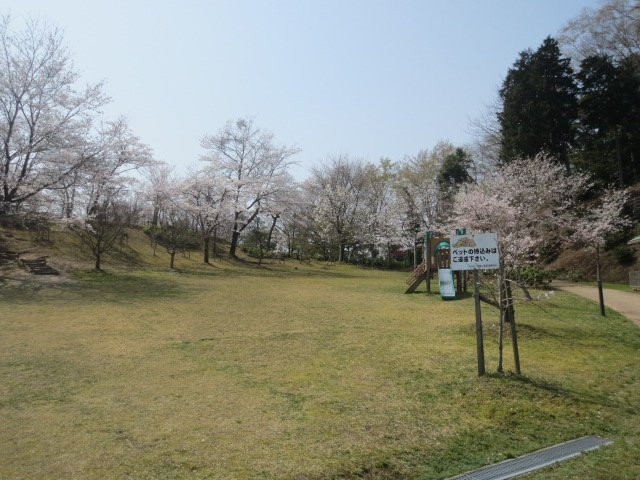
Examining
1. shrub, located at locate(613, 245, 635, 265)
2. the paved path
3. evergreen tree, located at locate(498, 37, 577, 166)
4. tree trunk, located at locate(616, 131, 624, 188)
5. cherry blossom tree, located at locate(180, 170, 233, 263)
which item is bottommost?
the paved path

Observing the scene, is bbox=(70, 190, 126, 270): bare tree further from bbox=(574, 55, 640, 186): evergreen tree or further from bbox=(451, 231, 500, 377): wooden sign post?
bbox=(574, 55, 640, 186): evergreen tree

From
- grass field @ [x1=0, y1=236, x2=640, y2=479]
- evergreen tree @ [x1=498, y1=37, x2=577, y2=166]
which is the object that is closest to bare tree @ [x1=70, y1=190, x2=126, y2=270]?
grass field @ [x1=0, y1=236, x2=640, y2=479]

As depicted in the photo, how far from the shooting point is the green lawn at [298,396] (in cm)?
399

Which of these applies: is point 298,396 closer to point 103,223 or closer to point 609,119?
point 103,223

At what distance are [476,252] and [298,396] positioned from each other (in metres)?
3.09

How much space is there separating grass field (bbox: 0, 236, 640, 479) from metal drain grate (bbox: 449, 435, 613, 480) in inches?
4.9

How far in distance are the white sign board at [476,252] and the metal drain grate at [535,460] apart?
237cm

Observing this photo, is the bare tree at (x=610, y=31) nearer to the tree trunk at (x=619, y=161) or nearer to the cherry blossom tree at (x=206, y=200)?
the tree trunk at (x=619, y=161)

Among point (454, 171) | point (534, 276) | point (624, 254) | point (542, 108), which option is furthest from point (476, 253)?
point (454, 171)

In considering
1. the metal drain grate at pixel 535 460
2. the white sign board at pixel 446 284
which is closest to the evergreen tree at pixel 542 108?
the white sign board at pixel 446 284

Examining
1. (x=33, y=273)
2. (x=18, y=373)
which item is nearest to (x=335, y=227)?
(x=33, y=273)

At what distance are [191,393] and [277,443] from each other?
6.12 ft

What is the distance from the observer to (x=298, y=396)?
18.8ft

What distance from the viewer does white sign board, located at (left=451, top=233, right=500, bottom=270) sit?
6.21 meters
